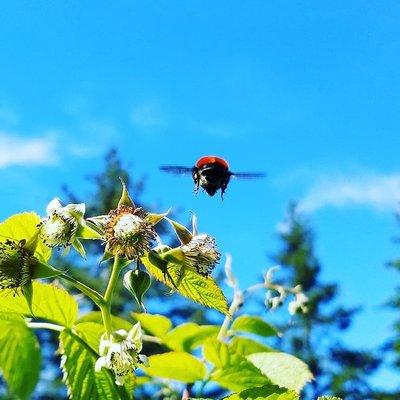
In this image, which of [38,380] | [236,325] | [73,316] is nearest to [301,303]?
[236,325]

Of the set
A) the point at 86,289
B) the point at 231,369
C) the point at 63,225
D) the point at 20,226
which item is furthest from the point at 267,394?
the point at 231,369

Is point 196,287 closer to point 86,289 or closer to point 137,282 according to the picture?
point 137,282

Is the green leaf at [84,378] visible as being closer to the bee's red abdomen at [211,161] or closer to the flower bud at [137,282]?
the flower bud at [137,282]

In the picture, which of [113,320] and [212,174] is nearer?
[113,320]

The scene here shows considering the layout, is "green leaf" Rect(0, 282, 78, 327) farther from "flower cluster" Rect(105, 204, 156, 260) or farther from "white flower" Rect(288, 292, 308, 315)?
"white flower" Rect(288, 292, 308, 315)

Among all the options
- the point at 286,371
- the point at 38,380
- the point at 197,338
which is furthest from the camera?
the point at 197,338

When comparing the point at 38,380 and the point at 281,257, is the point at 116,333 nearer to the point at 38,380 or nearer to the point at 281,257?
the point at 38,380

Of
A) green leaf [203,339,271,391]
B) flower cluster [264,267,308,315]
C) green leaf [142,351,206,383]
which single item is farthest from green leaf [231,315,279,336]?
green leaf [203,339,271,391]
